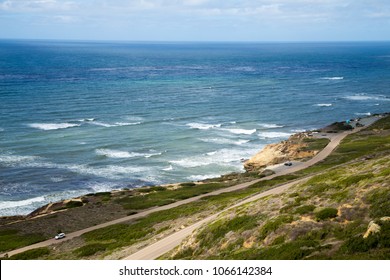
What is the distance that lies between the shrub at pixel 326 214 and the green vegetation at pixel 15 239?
3389 centimetres

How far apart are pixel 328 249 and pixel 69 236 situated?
35061 millimetres

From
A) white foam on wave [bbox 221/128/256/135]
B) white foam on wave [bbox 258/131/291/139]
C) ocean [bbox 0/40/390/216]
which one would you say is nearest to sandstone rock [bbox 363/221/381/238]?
ocean [bbox 0/40/390/216]

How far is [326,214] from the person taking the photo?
2873 cm

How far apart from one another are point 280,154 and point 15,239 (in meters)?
54.0

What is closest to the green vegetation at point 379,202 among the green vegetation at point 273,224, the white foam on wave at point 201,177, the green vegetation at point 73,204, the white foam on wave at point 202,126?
the green vegetation at point 273,224

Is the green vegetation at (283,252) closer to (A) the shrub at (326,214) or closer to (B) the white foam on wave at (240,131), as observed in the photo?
(A) the shrub at (326,214)

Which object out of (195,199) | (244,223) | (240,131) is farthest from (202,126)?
(244,223)

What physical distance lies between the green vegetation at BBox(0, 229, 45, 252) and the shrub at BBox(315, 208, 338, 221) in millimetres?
33888

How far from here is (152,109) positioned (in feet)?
456

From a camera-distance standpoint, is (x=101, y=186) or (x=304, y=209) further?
(x=101, y=186)

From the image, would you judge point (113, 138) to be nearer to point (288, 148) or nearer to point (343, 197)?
point (288, 148)

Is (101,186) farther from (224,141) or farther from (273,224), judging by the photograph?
(273,224)

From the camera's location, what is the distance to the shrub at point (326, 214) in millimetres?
28547

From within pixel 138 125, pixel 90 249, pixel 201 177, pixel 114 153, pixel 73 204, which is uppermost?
pixel 138 125
